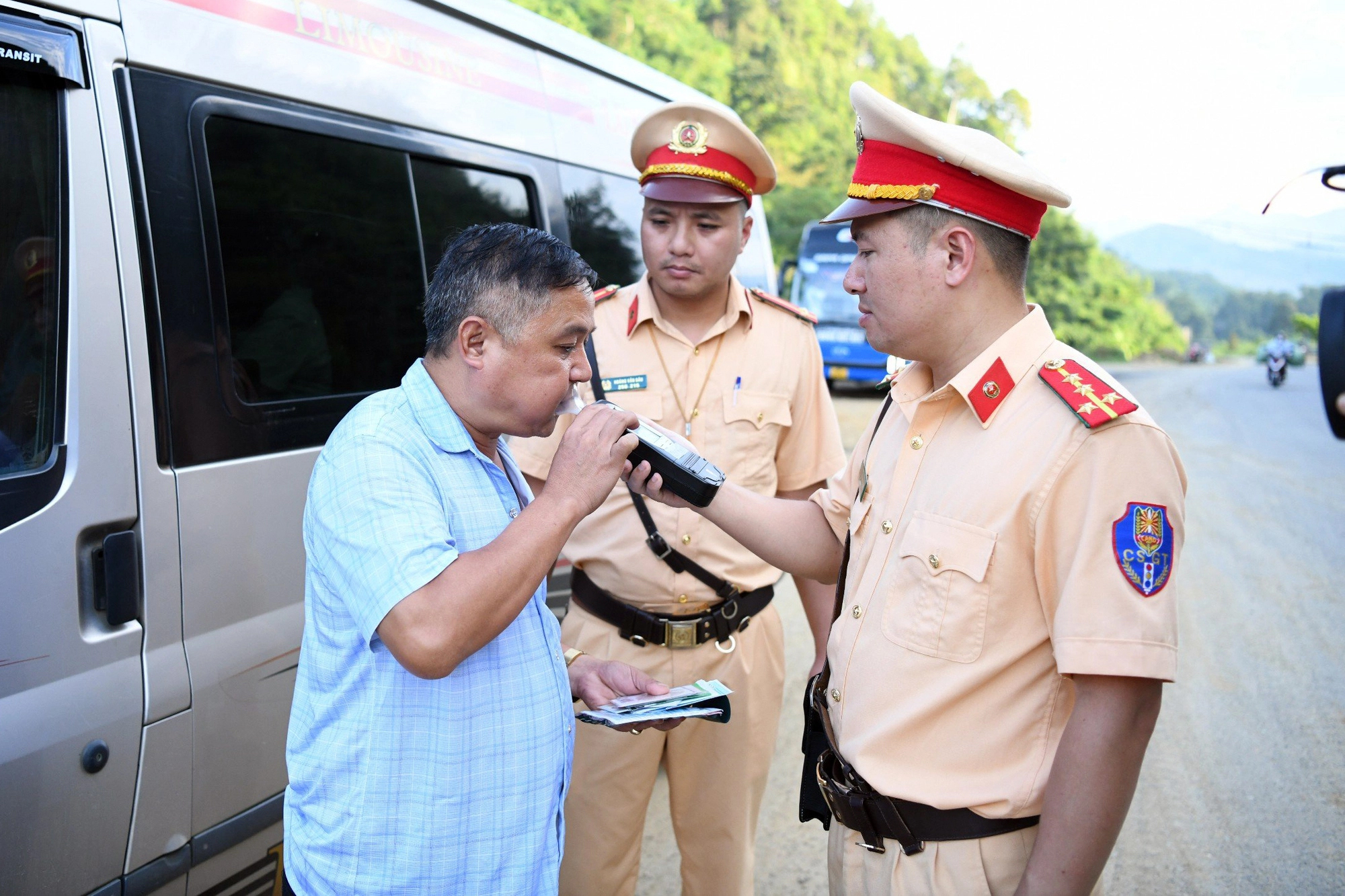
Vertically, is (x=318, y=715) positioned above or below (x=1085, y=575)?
below

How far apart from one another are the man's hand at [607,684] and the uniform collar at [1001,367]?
76 cm

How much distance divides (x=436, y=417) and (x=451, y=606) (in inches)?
13.9

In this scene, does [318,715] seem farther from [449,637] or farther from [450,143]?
[450,143]

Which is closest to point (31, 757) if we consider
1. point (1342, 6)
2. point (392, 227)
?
point (392, 227)

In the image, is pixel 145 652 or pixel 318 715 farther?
pixel 145 652

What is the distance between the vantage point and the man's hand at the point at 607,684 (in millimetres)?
1699

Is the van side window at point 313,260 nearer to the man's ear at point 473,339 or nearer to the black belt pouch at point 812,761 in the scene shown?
the man's ear at point 473,339

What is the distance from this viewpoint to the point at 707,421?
7.97ft

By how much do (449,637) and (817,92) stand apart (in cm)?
3331

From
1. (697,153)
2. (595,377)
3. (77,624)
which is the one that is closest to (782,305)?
(697,153)

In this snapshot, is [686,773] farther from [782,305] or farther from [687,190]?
[687,190]

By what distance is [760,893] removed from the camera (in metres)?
2.87

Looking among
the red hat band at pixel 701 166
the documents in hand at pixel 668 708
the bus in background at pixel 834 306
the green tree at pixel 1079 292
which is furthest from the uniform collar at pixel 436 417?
the green tree at pixel 1079 292

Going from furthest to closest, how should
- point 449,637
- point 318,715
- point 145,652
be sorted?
1. point 145,652
2. point 318,715
3. point 449,637
